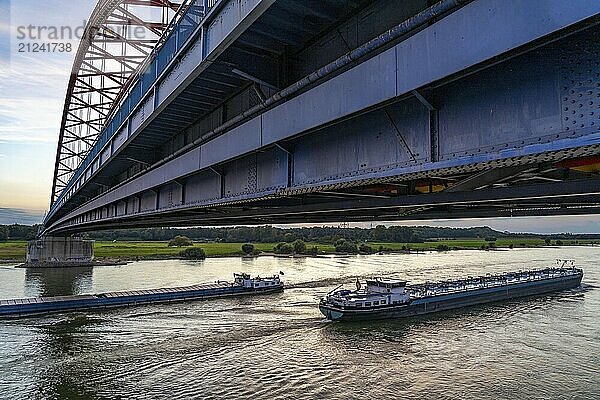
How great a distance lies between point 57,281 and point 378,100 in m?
54.1

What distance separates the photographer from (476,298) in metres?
Result: 36.3

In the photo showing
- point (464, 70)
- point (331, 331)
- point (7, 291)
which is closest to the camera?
point (464, 70)

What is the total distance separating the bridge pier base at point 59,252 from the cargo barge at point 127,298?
35101mm

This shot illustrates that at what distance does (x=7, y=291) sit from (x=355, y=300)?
32551 millimetres

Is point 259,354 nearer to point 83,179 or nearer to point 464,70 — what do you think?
point 83,179

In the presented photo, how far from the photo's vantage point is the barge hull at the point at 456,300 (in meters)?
29.3

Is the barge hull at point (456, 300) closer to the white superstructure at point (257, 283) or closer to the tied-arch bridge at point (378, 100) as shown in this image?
the white superstructure at point (257, 283)

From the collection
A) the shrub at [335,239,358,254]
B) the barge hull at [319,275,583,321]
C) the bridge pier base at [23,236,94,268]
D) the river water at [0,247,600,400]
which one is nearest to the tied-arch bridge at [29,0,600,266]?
the river water at [0,247,600,400]

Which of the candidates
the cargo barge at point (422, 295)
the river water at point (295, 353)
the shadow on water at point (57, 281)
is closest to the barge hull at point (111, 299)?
the river water at point (295, 353)

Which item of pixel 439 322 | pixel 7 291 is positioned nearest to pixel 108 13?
pixel 7 291

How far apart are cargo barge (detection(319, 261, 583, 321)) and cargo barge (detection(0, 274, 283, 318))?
8.28 m

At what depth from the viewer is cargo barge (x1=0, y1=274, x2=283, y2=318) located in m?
30.8

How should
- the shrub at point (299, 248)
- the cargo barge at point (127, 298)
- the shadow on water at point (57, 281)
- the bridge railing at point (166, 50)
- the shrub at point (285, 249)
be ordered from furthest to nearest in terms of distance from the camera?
the shrub at point (285, 249), the shrub at point (299, 248), the shadow on water at point (57, 281), the cargo barge at point (127, 298), the bridge railing at point (166, 50)

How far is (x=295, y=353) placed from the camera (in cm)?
2167
